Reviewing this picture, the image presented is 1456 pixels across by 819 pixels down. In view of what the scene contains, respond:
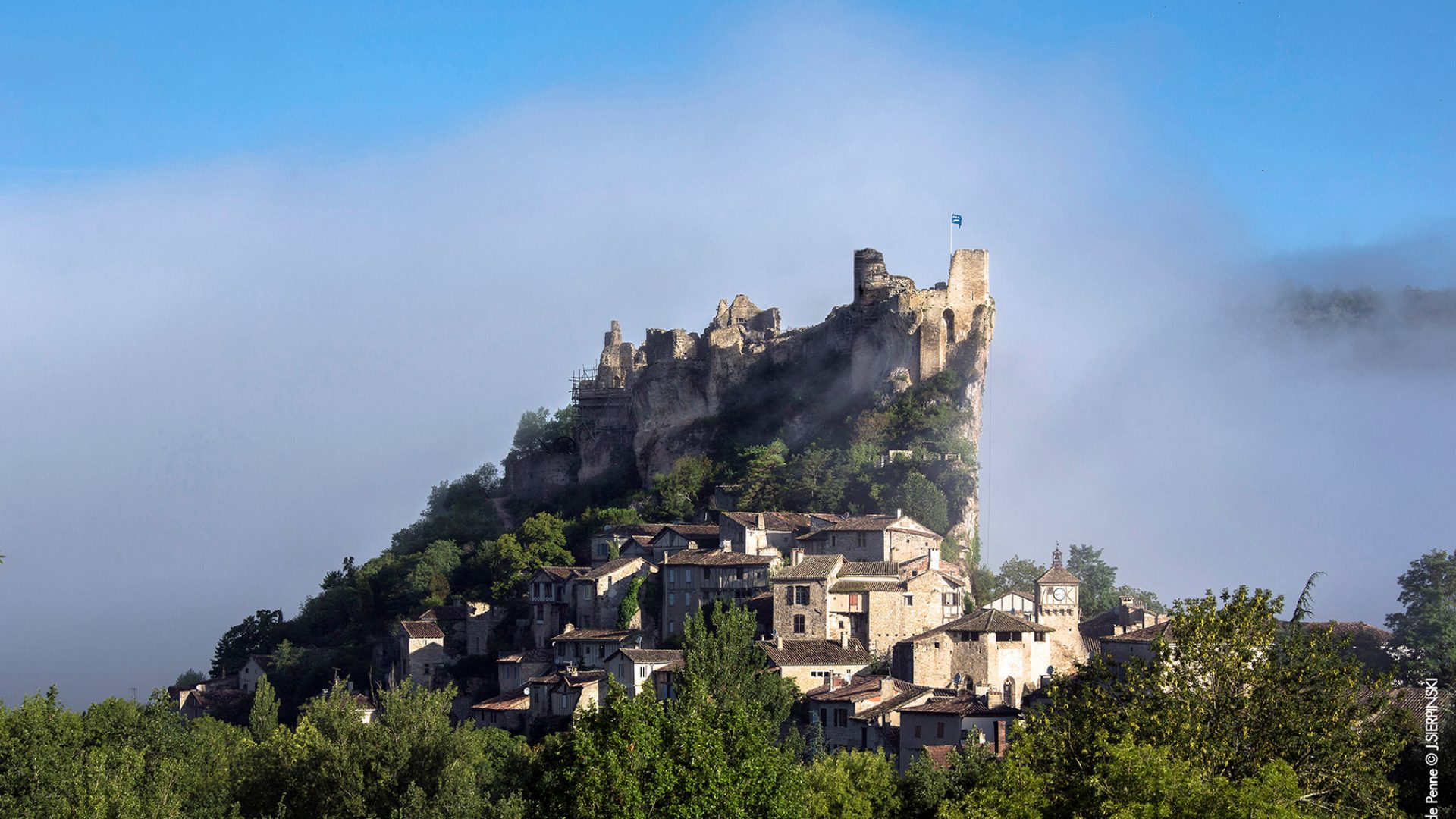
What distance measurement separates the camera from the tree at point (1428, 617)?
68938 mm

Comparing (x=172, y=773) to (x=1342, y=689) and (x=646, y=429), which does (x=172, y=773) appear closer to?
(x=1342, y=689)

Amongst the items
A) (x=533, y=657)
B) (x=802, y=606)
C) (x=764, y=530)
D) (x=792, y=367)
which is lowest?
(x=533, y=657)

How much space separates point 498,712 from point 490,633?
1094 centimetres

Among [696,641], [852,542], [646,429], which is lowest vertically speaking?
[696,641]

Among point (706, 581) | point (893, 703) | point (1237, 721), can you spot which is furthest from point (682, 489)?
point (1237, 721)

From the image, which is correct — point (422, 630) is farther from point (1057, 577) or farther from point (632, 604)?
point (1057, 577)

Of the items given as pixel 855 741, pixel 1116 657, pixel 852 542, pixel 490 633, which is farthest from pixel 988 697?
pixel 490 633

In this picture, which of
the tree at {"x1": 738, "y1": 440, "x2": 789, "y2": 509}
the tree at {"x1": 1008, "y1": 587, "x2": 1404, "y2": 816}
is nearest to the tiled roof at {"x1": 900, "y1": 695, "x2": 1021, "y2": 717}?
the tree at {"x1": 1008, "y1": 587, "x2": 1404, "y2": 816}

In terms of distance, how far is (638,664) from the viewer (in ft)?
229

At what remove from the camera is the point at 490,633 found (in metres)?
84.6

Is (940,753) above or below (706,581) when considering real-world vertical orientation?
below

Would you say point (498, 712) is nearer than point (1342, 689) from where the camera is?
No

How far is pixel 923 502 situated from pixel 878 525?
23.1 ft

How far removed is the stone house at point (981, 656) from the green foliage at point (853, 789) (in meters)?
13.1
